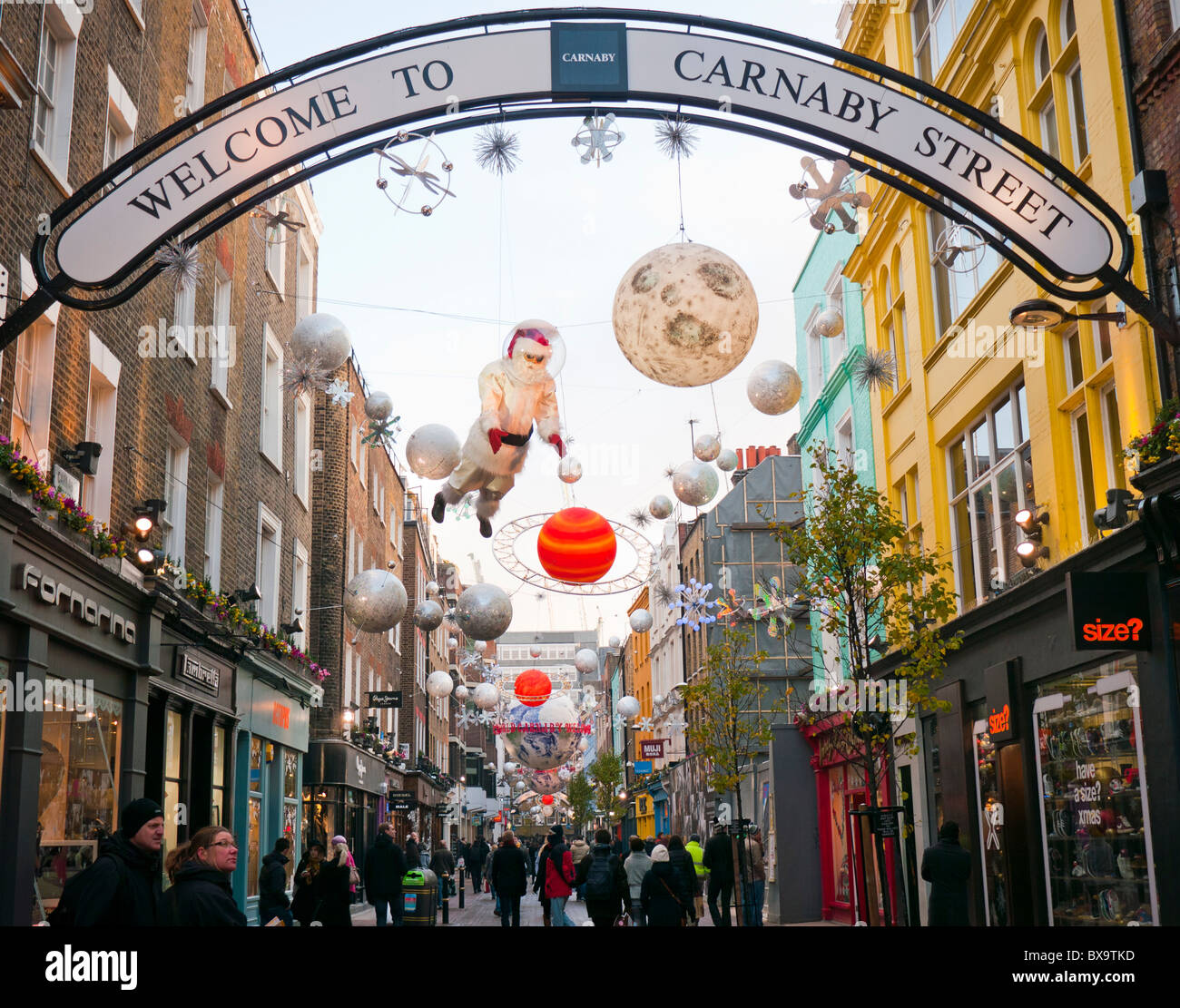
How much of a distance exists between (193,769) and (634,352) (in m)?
12.5

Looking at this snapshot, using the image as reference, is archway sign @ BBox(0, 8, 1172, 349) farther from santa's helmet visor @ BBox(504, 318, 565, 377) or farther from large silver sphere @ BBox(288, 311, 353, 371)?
large silver sphere @ BBox(288, 311, 353, 371)

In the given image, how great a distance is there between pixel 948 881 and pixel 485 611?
6873 mm

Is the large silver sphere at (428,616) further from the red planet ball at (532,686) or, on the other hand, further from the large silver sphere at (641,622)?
the large silver sphere at (641,622)

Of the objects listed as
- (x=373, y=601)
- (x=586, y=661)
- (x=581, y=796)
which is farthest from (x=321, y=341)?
(x=581, y=796)

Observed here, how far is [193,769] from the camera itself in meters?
18.0

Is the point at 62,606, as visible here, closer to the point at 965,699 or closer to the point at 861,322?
the point at 965,699

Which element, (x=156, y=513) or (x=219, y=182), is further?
(x=156, y=513)

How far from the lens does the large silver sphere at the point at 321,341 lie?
12.3m

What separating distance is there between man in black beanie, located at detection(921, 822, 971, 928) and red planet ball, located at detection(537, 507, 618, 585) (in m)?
4.45

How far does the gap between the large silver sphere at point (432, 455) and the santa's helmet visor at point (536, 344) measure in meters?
2.21

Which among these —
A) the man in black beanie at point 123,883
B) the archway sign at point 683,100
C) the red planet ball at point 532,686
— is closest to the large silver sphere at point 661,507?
the red planet ball at point 532,686

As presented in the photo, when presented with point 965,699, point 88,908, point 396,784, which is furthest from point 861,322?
point 396,784

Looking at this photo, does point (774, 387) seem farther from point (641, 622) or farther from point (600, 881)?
point (641, 622)
